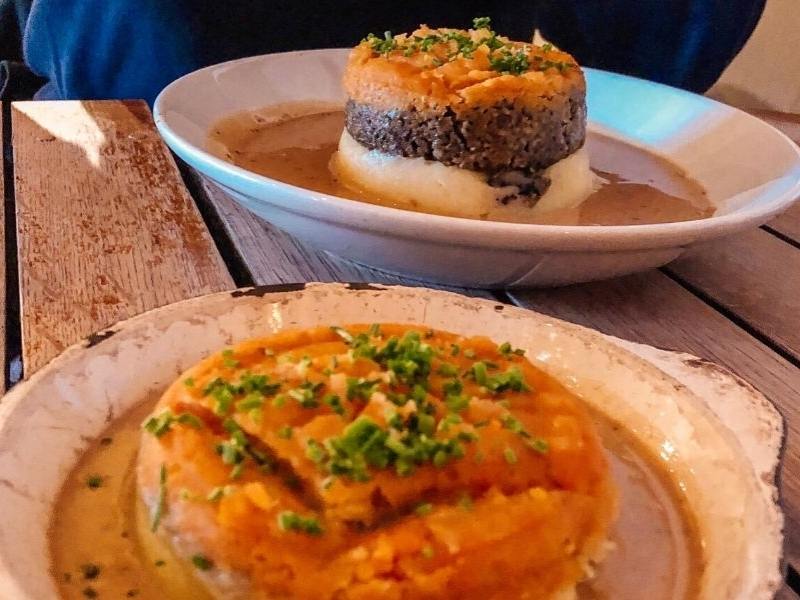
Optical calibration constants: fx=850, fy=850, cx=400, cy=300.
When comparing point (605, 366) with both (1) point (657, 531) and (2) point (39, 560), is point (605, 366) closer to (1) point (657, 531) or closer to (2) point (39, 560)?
(1) point (657, 531)

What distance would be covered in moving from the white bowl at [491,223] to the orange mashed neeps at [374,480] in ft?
1.15

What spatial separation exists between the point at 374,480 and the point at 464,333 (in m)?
0.26

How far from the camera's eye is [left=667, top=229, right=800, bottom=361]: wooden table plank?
37.6 inches

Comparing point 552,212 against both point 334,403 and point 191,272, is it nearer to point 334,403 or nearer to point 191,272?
point 191,272

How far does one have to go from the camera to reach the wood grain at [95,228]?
0.81 meters

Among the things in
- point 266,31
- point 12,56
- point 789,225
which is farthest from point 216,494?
point 12,56

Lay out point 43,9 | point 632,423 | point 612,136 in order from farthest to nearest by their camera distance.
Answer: point 43,9, point 612,136, point 632,423

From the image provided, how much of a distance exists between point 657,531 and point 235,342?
1.02 ft

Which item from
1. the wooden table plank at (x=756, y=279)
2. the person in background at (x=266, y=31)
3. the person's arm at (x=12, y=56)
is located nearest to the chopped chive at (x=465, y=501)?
the wooden table plank at (x=756, y=279)

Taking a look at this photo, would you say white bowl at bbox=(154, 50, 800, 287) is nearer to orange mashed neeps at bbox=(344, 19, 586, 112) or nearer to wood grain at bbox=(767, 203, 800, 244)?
wood grain at bbox=(767, 203, 800, 244)

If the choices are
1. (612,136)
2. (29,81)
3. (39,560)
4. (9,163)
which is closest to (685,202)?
(612,136)

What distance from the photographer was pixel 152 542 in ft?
1.41

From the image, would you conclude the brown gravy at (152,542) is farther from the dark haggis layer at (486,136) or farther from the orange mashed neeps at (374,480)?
the dark haggis layer at (486,136)

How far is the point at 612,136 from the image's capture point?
1.51 metres
